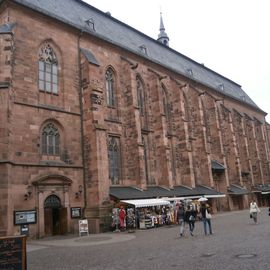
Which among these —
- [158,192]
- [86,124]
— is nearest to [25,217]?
[86,124]

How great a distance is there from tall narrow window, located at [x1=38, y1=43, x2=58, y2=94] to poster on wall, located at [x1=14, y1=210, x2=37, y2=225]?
26.1 ft

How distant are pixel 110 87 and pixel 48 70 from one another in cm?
591

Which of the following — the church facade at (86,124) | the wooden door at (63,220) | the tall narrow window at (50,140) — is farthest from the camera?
the tall narrow window at (50,140)

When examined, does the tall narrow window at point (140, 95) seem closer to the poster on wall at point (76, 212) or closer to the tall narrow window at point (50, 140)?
the tall narrow window at point (50, 140)

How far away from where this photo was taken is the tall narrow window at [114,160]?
25.2 m

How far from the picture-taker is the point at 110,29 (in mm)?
31359

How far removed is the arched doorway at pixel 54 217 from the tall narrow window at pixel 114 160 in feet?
16.6

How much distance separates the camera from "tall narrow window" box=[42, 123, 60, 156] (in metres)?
21.2

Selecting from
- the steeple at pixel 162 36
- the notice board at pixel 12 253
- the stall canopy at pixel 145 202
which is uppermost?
the steeple at pixel 162 36

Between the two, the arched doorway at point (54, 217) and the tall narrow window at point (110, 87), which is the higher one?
the tall narrow window at point (110, 87)

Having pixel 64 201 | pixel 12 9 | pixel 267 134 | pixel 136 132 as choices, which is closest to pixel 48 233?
pixel 64 201

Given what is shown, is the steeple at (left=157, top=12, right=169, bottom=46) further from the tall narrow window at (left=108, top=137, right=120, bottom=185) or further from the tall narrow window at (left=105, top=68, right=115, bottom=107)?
the tall narrow window at (left=108, top=137, right=120, bottom=185)

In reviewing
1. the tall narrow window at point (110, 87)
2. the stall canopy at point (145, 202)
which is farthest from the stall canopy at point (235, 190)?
the tall narrow window at point (110, 87)

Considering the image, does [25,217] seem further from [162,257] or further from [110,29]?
[110,29]
